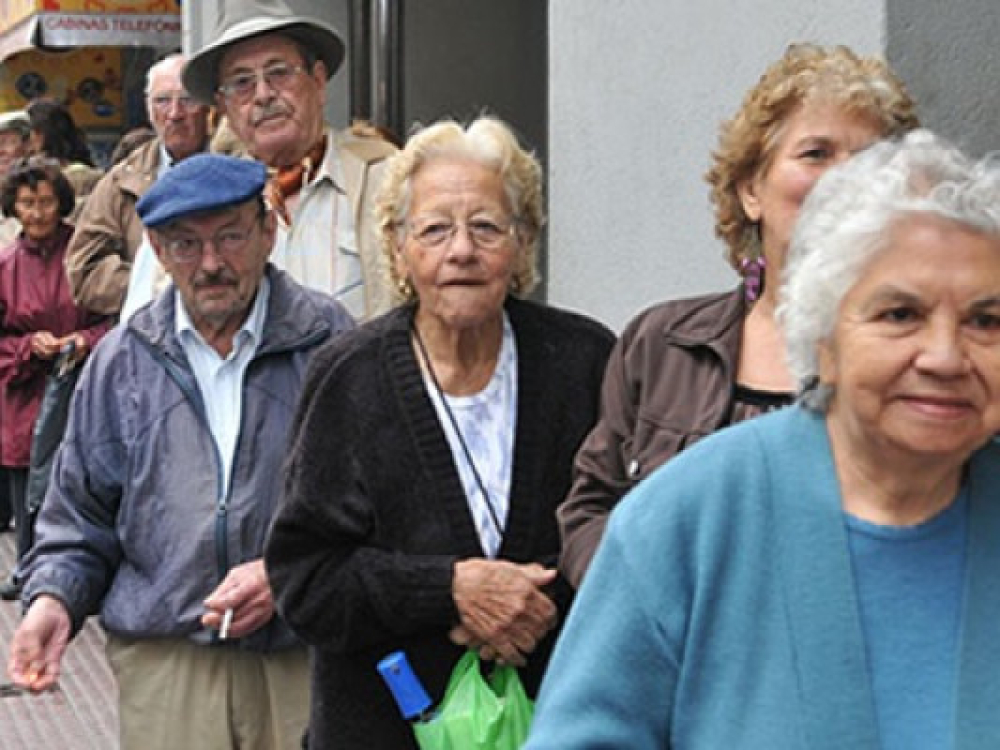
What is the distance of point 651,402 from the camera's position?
11.1ft

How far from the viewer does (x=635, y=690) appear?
2471 millimetres

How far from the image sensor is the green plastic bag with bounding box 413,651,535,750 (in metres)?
3.58

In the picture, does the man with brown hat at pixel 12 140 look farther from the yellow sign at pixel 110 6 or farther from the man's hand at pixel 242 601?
the man's hand at pixel 242 601

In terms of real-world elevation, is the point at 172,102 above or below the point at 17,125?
above

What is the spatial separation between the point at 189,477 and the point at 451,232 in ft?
3.16

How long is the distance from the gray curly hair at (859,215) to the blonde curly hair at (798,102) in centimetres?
70

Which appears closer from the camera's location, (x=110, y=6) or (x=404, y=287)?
(x=404, y=287)

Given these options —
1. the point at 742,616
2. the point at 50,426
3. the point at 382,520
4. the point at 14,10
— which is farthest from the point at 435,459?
the point at 14,10

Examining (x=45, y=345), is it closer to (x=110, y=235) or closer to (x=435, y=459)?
(x=110, y=235)

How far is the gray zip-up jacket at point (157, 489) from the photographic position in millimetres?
4320

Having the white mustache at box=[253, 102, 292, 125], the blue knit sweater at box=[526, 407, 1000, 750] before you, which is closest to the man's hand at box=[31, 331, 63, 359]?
the white mustache at box=[253, 102, 292, 125]

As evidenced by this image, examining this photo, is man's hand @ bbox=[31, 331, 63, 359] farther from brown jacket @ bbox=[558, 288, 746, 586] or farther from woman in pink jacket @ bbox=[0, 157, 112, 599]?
brown jacket @ bbox=[558, 288, 746, 586]

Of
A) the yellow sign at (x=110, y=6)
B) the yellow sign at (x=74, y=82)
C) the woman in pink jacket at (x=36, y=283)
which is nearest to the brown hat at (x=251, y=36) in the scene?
the woman in pink jacket at (x=36, y=283)

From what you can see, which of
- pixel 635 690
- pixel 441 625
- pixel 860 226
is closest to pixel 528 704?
pixel 441 625
